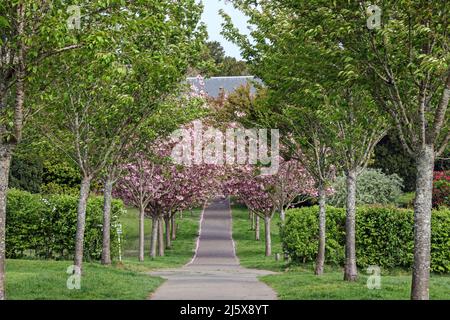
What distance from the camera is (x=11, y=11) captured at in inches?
428

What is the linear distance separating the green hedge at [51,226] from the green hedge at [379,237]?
767 centimetres

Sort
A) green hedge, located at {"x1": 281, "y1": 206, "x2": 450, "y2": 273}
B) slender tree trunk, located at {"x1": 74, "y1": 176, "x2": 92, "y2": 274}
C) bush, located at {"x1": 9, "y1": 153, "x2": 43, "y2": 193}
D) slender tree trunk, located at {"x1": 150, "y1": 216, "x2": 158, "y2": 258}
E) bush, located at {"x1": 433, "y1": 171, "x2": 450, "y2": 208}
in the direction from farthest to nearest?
bush, located at {"x1": 9, "y1": 153, "x2": 43, "y2": 193} → bush, located at {"x1": 433, "y1": 171, "x2": 450, "y2": 208} → slender tree trunk, located at {"x1": 150, "y1": 216, "x2": 158, "y2": 258} → green hedge, located at {"x1": 281, "y1": 206, "x2": 450, "y2": 273} → slender tree trunk, located at {"x1": 74, "y1": 176, "x2": 92, "y2": 274}

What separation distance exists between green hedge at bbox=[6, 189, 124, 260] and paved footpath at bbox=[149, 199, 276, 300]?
2950mm

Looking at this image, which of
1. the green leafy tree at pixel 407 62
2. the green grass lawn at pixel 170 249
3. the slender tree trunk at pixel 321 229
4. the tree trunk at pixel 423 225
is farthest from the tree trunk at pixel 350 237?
the green grass lawn at pixel 170 249

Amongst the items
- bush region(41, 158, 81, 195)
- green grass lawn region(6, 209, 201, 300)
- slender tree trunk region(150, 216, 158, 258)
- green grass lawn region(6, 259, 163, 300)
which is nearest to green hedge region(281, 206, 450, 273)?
green grass lawn region(6, 209, 201, 300)

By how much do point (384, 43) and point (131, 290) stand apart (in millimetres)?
8213

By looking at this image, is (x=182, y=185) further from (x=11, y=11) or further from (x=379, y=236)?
(x=11, y=11)

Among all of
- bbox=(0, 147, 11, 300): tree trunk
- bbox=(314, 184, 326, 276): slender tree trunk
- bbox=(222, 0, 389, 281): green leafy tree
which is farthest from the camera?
bbox=(314, 184, 326, 276): slender tree trunk

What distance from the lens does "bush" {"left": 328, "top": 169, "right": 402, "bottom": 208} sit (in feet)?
132

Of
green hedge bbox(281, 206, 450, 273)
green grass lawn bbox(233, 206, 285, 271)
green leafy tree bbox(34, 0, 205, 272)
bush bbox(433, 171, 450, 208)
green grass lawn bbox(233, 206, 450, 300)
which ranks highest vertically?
green leafy tree bbox(34, 0, 205, 272)

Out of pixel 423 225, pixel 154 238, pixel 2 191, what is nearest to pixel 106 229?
pixel 154 238

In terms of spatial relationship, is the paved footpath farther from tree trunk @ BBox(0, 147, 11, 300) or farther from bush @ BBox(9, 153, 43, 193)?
bush @ BBox(9, 153, 43, 193)

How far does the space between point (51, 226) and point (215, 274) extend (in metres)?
7.15

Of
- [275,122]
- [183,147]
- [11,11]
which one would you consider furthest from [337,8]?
[183,147]
